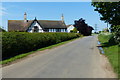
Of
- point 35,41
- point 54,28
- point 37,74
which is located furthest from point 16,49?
point 54,28

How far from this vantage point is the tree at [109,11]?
59.9 ft

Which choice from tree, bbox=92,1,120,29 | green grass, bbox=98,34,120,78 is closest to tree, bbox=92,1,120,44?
tree, bbox=92,1,120,29

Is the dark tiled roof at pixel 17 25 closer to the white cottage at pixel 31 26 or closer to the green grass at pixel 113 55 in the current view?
the white cottage at pixel 31 26

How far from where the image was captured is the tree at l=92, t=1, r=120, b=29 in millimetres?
18256

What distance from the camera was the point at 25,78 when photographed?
713 cm

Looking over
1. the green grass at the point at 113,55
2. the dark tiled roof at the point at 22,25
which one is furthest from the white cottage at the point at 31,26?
the green grass at the point at 113,55

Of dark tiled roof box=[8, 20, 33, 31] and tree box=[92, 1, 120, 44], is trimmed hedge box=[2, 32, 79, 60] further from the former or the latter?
dark tiled roof box=[8, 20, 33, 31]

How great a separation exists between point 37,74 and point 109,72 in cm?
319

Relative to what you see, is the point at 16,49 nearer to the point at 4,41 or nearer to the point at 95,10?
the point at 4,41

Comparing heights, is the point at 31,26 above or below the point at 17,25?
below

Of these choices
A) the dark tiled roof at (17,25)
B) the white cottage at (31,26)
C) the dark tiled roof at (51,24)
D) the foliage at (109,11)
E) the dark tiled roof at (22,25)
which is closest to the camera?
the foliage at (109,11)

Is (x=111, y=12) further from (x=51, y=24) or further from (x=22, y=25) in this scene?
(x=51, y=24)

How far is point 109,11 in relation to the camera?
1897 cm

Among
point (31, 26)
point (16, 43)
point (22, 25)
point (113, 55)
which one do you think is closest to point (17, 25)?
point (22, 25)
